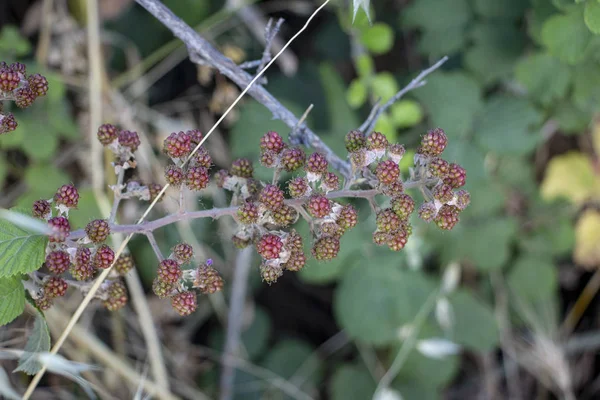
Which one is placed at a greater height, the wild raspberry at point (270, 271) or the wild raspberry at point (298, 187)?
the wild raspberry at point (298, 187)

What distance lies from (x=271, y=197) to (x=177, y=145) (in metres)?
0.29

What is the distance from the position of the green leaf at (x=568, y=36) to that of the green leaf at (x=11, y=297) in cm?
188

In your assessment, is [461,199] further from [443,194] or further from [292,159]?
[292,159]

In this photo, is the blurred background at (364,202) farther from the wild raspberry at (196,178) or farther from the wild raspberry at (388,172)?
the wild raspberry at (196,178)

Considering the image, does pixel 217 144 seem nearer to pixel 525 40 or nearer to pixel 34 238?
pixel 525 40

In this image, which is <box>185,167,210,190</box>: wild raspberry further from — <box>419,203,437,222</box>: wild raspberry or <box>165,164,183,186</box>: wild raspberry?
<box>419,203,437,222</box>: wild raspberry

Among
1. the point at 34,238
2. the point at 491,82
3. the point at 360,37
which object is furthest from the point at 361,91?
the point at 34,238

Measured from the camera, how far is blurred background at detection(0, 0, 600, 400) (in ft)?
9.15

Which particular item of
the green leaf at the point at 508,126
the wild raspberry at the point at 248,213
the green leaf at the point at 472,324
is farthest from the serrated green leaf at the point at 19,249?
the green leaf at the point at 472,324

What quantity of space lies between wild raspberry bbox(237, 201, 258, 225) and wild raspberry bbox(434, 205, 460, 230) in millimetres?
480

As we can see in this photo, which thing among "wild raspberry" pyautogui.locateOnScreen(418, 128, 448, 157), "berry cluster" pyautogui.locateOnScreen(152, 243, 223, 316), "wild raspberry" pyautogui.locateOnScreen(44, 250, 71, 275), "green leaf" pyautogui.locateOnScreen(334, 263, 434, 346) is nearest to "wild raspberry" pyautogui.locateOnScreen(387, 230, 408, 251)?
"wild raspberry" pyautogui.locateOnScreen(418, 128, 448, 157)

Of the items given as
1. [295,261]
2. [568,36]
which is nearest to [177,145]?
[295,261]

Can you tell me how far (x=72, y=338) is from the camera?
2.68 m

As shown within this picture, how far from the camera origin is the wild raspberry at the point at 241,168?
1719mm
